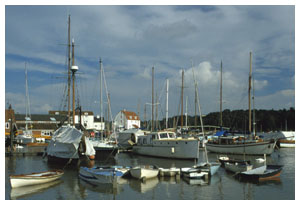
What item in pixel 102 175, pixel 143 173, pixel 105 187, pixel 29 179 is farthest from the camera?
pixel 143 173

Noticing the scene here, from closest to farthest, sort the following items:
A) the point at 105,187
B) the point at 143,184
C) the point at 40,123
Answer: the point at 105,187 → the point at 143,184 → the point at 40,123

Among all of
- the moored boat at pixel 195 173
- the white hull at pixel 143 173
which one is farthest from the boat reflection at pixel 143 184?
the moored boat at pixel 195 173

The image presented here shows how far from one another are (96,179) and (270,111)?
144982 mm

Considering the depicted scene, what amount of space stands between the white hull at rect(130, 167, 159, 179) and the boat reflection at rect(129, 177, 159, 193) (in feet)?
1.09

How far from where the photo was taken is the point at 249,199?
17219 millimetres

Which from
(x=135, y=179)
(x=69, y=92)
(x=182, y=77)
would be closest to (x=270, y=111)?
(x=182, y=77)

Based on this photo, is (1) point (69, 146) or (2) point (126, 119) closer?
(1) point (69, 146)

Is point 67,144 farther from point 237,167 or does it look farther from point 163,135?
point 237,167

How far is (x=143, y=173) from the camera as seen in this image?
22.6 metres

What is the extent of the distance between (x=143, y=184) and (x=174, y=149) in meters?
16.9

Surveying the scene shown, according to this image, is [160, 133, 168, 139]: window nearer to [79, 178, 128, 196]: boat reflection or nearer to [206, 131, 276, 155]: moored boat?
[206, 131, 276, 155]: moored boat

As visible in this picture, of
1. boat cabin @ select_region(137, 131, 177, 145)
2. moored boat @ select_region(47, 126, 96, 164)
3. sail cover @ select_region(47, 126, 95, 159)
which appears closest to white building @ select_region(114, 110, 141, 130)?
boat cabin @ select_region(137, 131, 177, 145)

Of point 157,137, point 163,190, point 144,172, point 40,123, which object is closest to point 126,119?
point 40,123

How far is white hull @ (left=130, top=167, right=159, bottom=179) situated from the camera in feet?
74.1
